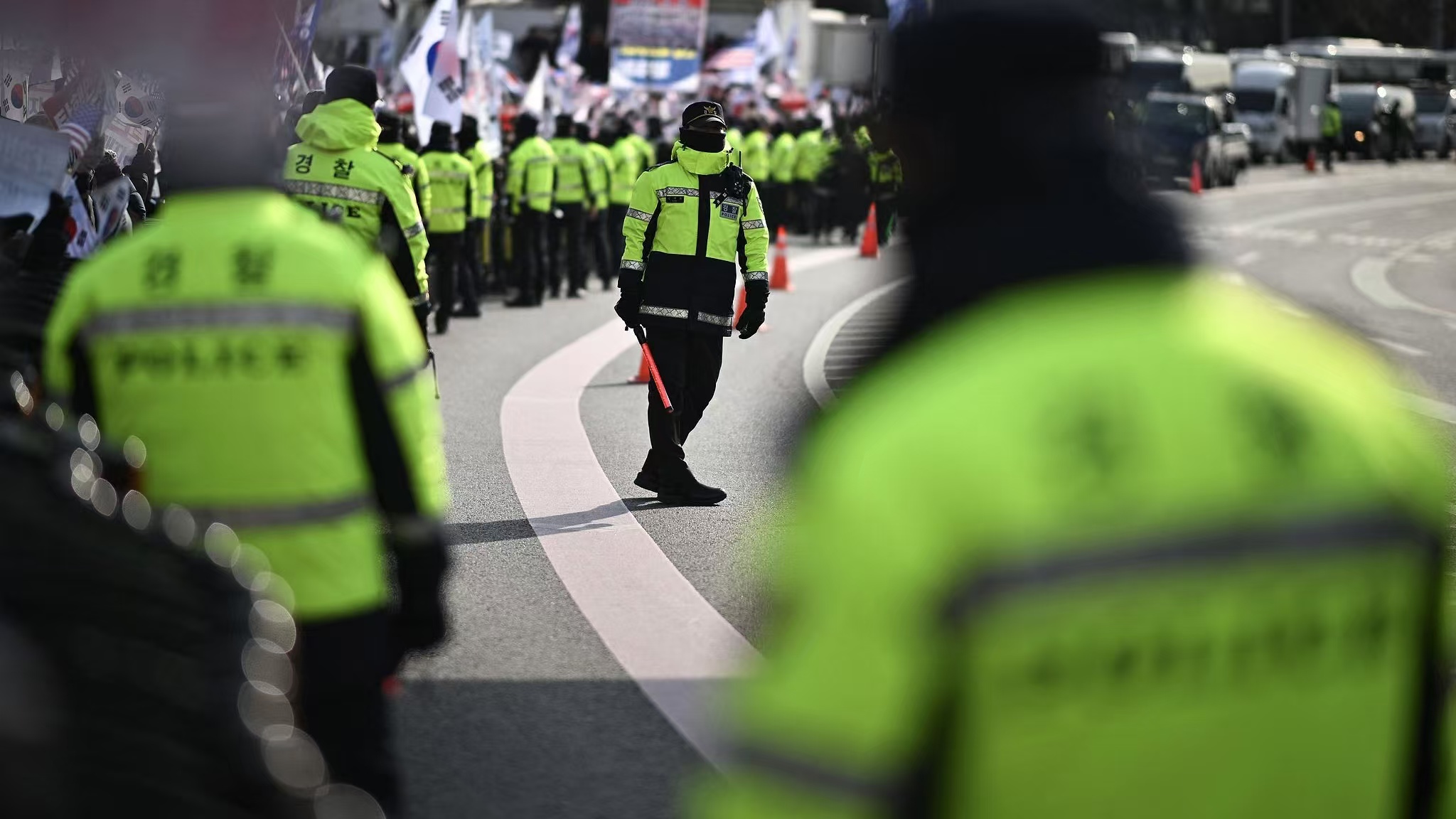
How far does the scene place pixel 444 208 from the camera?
1777 cm

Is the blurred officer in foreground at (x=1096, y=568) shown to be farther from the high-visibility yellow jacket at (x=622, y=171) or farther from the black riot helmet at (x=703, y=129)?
the high-visibility yellow jacket at (x=622, y=171)

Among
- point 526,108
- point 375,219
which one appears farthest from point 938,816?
point 526,108

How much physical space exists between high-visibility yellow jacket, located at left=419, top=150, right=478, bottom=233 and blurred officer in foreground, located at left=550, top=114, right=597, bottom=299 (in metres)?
3.73

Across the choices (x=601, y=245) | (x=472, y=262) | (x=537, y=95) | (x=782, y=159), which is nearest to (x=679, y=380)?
(x=472, y=262)

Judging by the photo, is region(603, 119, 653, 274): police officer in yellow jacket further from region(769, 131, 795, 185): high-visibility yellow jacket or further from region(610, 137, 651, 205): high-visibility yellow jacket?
region(769, 131, 795, 185): high-visibility yellow jacket

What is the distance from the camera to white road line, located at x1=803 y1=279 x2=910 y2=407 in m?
13.9

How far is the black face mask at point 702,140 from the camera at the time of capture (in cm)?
996

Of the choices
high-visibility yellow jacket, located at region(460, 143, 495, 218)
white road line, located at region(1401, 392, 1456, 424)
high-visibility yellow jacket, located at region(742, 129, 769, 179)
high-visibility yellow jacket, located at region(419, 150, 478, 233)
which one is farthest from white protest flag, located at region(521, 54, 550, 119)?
white road line, located at region(1401, 392, 1456, 424)

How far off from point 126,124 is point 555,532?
11.5 feet

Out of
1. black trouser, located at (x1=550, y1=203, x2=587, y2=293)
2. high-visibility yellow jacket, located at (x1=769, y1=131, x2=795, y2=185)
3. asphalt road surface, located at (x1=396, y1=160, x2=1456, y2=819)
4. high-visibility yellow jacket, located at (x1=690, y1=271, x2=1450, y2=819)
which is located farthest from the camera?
high-visibility yellow jacket, located at (x1=769, y1=131, x2=795, y2=185)

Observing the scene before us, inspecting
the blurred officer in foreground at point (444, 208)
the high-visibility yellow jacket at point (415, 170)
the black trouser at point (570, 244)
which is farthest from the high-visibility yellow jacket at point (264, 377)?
the black trouser at point (570, 244)

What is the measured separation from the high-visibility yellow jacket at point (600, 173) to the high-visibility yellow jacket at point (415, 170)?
7345 millimetres

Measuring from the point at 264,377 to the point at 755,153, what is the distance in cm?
2673

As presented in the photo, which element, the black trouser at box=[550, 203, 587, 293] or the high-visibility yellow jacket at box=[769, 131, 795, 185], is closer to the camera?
the black trouser at box=[550, 203, 587, 293]
